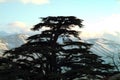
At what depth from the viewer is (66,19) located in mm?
45281

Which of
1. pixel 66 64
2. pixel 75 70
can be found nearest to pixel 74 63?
pixel 66 64

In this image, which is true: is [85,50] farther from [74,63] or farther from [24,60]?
[24,60]

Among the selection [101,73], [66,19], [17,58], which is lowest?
[101,73]

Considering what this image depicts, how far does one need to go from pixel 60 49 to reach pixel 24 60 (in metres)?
5.38

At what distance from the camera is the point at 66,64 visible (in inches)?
1754

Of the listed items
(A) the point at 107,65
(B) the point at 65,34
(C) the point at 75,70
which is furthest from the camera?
(B) the point at 65,34

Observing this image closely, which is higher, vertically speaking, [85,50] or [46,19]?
[46,19]

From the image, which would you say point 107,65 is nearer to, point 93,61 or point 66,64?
point 93,61

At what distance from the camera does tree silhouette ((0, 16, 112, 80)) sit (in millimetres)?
41531

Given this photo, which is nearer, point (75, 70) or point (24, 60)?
point (75, 70)

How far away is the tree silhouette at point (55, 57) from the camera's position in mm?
41531

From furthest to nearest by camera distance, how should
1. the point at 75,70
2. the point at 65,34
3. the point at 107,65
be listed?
the point at 65,34
the point at 107,65
the point at 75,70

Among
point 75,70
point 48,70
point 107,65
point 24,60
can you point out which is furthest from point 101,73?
point 24,60

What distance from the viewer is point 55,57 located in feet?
147
